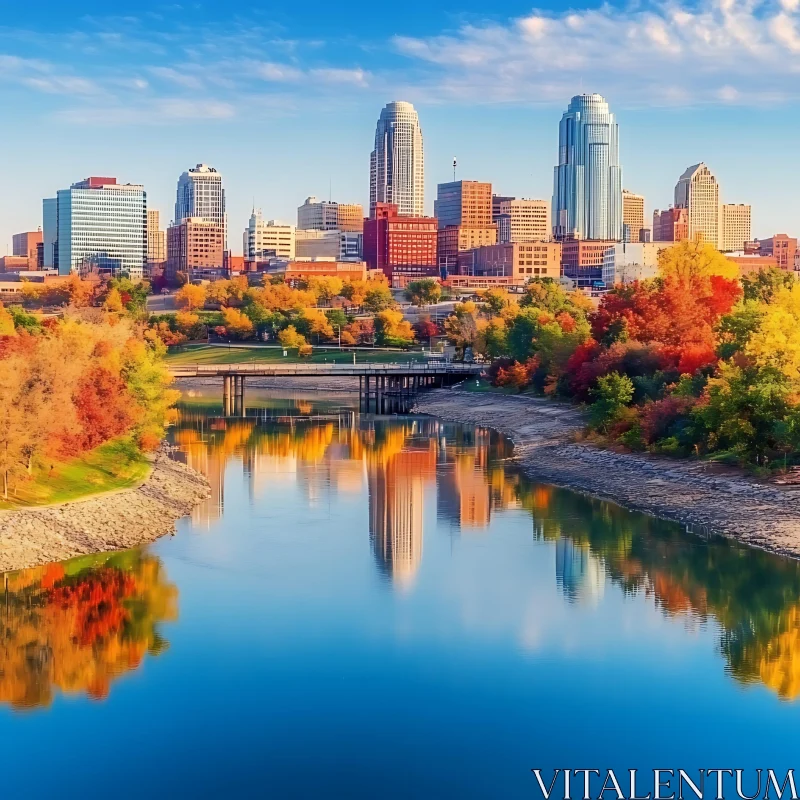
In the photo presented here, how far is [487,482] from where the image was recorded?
192 ft

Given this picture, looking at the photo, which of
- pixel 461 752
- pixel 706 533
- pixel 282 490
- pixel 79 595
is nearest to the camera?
pixel 461 752

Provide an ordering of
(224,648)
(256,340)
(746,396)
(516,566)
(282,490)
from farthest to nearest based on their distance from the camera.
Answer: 1. (256,340)
2. (282,490)
3. (746,396)
4. (516,566)
5. (224,648)

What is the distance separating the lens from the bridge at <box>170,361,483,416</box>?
337ft

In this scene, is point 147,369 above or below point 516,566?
above

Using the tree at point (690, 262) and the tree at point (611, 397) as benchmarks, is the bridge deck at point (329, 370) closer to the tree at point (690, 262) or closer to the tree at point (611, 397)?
the tree at point (690, 262)

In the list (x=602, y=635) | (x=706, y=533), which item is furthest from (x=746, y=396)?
(x=602, y=635)

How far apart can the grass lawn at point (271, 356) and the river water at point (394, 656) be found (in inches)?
3064

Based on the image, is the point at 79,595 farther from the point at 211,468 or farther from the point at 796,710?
the point at 211,468

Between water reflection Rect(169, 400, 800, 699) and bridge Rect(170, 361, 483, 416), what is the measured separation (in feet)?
59.5

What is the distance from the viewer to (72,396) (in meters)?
49.3

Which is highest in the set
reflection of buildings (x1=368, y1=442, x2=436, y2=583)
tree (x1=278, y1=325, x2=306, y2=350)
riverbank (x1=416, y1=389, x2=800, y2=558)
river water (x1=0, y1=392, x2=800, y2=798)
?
tree (x1=278, y1=325, x2=306, y2=350)

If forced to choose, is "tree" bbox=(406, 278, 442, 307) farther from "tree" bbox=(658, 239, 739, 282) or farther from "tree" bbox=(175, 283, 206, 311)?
"tree" bbox=(658, 239, 739, 282)

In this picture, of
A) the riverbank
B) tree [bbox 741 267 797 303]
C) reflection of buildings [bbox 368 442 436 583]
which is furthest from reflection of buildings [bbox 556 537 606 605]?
tree [bbox 741 267 797 303]

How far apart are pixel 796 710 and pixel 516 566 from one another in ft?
45.1
